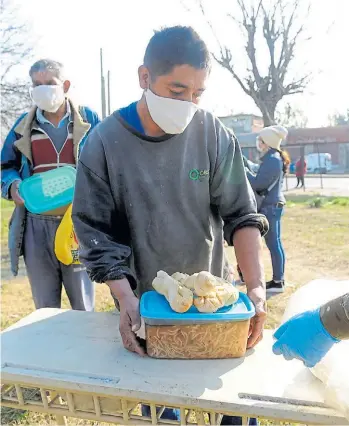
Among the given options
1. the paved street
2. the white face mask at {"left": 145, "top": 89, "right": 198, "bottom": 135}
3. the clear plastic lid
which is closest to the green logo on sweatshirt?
the white face mask at {"left": 145, "top": 89, "right": 198, "bottom": 135}

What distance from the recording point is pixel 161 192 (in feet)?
4.77

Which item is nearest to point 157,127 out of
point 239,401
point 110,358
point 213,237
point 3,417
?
point 213,237

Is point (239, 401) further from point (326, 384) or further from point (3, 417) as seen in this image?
point (3, 417)

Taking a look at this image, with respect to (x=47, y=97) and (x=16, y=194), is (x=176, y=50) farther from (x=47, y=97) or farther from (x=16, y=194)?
(x=16, y=194)

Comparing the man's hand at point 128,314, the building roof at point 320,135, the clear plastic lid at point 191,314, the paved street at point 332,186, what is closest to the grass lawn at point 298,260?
the man's hand at point 128,314

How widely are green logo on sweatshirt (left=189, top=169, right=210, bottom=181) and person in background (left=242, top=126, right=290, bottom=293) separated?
281 centimetres

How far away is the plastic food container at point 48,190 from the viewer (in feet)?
7.54

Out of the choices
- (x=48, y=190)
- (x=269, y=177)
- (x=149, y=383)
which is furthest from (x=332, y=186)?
(x=149, y=383)

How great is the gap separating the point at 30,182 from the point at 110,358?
1.30 meters

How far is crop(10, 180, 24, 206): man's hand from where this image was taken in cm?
231

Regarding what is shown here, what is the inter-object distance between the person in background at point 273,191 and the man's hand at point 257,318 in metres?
2.90

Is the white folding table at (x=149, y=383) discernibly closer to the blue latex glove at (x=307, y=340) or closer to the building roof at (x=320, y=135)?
the blue latex glove at (x=307, y=340)

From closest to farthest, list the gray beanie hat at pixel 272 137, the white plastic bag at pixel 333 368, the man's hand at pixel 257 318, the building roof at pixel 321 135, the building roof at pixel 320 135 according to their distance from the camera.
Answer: the white plastic bag at pixel 333 368
the man's hand at pixel 257 318
the gray beanie hat at pixel 272 137
the building roof at pixel 320 135
the building roof at pixel 321 135

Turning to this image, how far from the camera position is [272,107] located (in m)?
16.3
